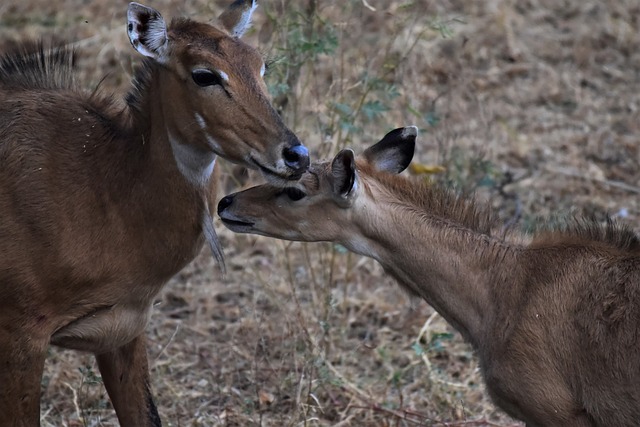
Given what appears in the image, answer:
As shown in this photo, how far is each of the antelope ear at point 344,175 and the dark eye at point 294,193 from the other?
0.26m

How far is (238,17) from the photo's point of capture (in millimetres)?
7773

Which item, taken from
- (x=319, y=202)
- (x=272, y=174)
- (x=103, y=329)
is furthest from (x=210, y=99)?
(x=103, y=329)

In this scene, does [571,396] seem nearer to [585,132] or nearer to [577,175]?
[577,175]

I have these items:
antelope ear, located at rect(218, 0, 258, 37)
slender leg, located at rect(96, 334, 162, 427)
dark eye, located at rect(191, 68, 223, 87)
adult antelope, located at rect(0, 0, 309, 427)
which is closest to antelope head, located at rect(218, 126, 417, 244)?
adult antelope, located at rect(0, 0, 309, 427)

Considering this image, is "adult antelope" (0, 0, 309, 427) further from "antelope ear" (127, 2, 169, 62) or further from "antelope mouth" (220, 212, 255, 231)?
"antelope mouth" (220, 212, 255, 231)

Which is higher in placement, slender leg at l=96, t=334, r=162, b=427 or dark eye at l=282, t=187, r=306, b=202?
dark eye at l=282, t=187, r=306, b=202

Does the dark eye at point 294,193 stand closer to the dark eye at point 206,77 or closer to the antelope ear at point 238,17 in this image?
the dark eye at point 206,77

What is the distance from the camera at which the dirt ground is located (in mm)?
9312

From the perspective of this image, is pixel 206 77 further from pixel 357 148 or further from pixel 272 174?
pixel 357 148

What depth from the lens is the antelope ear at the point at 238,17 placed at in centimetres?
775

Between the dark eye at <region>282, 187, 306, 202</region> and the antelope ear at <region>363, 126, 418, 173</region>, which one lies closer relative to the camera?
the dark eye at <region>282, 187, 306, 202</region>

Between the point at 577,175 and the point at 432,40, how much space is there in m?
3.12

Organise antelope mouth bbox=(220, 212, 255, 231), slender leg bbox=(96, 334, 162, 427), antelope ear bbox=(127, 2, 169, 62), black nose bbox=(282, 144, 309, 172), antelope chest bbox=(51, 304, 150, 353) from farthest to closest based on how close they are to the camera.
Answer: slender leg bbox=(96, 334, 162, 427) → antelope mouth bbox=(220, 212, 255, 231) → antelope chest bbox=(51, 304, 150, 353) → antelope ear bbox=(127, 2, 169, 62) → black nose bbox=(282, 144, 309, 172)

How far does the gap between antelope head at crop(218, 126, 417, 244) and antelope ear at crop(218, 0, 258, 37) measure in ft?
3.21
